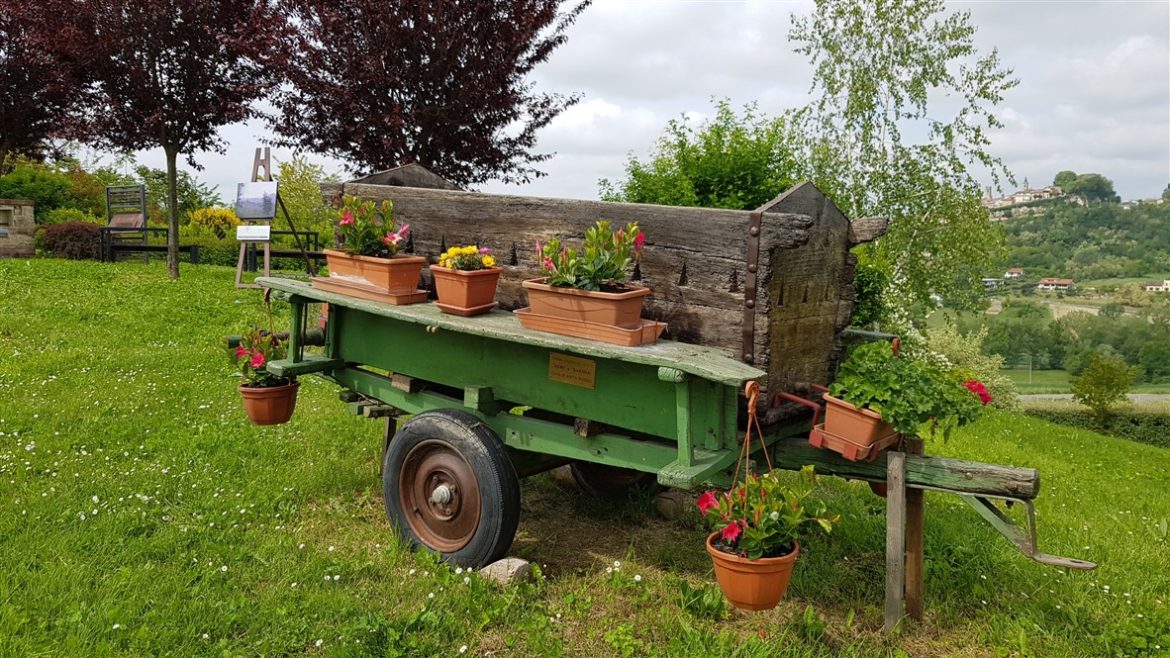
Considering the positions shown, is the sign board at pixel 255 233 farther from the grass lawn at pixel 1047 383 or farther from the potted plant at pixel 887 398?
the grass lawn at pixel 1047 383

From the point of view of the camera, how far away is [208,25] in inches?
568

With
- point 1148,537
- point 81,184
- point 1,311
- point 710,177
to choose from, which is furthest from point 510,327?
point 81,184

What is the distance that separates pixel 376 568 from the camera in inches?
163

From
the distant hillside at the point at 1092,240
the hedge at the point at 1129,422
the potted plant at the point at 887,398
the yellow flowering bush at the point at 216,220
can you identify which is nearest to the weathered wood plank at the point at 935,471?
the potted plant at the point at 887,398

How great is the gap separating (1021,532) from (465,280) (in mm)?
2713

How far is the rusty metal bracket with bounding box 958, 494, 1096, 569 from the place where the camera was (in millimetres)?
3248

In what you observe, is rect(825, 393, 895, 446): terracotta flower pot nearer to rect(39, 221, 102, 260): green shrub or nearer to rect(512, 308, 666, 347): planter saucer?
rect(512, 308, 666, 347): planter saucer

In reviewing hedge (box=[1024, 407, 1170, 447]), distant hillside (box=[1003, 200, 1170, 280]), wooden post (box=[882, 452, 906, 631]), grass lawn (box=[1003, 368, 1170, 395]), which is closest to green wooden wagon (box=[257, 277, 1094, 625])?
wooden post (box=[882, 452, 906, 631])

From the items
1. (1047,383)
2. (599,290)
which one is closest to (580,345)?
(599,290)

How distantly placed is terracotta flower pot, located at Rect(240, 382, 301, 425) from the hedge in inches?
888

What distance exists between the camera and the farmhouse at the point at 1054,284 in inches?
2502

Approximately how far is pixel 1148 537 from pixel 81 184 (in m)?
29.1

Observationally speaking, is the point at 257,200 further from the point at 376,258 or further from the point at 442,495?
the point at 442,495

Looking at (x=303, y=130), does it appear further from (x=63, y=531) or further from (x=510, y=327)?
(x=510, y=327)
